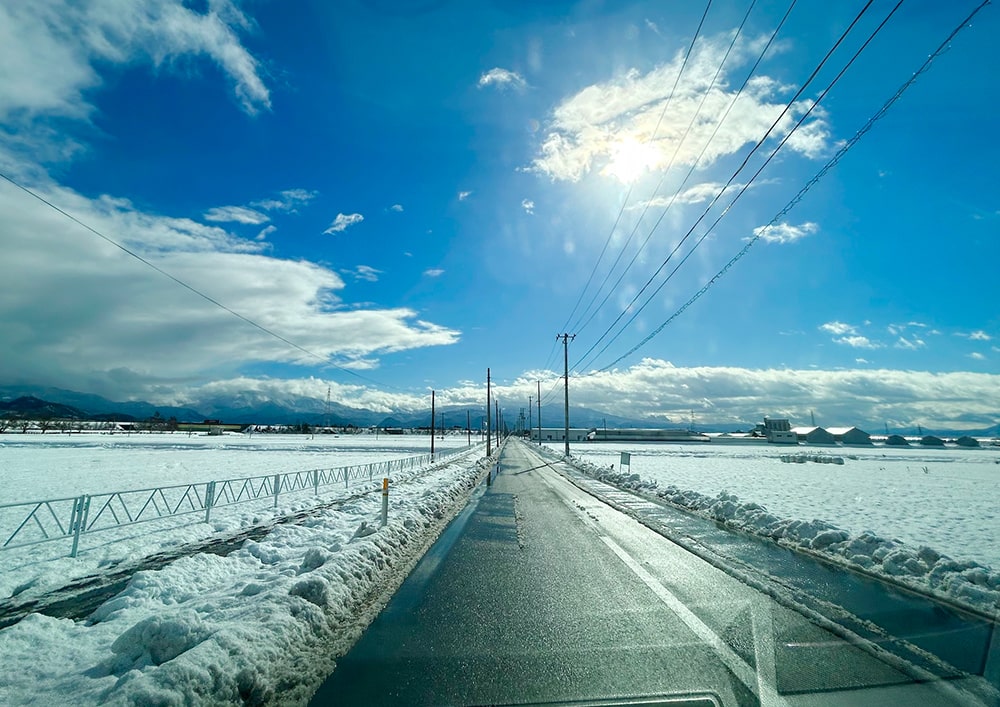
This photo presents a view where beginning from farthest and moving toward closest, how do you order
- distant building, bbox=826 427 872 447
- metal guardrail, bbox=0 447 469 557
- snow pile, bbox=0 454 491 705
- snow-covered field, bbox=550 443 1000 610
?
distant building, bbox=826 427 872 447, metal guardrail, bbox=0 447 469 557, snow-covered field, bbox=550 443 1000 610, snow pile, bbox=0 454 491 705

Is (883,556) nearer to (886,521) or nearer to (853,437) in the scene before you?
(886,521)

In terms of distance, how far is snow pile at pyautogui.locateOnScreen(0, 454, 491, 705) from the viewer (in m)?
4.19

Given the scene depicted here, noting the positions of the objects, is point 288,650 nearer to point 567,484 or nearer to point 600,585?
point 600,585

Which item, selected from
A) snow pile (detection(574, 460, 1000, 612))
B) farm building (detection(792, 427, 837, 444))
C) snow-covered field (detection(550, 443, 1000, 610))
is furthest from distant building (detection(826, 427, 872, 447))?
snow pile (detection(574, 460, 1000, 612))

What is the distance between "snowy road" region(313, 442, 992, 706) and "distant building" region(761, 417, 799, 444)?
144 metres

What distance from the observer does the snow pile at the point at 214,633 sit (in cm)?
419

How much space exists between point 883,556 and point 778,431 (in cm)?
15971

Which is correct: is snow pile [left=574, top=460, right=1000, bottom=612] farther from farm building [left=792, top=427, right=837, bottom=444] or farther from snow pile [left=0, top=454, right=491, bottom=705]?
farm building [left=792, top=427, right=837, bottom=444]

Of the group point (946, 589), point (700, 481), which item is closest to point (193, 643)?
point (946, 589)

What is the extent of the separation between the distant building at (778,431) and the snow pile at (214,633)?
479ft

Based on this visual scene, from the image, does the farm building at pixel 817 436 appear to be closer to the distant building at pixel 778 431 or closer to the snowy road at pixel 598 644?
the distant building at pixel 778 431

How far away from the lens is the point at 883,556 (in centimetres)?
918

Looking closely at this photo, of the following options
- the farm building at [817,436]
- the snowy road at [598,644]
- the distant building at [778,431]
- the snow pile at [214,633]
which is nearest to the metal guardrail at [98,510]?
the snow pile at [214,633]

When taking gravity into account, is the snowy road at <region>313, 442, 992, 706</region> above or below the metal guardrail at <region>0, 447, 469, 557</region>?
above
